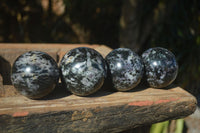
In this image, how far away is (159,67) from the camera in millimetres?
1047

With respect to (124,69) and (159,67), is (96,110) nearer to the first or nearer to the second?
(124,69)

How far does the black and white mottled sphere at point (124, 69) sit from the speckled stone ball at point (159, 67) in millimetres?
74

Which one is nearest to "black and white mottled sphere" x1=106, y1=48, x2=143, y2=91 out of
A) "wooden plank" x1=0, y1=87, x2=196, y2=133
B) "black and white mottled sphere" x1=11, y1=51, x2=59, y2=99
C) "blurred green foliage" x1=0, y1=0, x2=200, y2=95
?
"wooden plank" x1=0, y1=87, x2=196, y2=133

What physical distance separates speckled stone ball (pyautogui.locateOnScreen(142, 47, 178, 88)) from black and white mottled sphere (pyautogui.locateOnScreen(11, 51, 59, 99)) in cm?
52

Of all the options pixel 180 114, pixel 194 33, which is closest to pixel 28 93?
pixel 180 114

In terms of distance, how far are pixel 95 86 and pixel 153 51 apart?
42 cm

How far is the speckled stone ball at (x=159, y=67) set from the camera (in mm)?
1049

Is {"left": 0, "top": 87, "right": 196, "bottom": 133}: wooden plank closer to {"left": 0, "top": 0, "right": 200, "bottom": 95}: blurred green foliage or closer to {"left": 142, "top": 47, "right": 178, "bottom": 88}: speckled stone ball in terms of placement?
{"left": 142, "top": 47, "right": 178, "bottom": 88}: speckled stone ball

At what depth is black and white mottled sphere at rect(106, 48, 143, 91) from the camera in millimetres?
979

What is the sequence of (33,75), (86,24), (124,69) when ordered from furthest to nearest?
1. (86,24)
2. (124,69)
3. (33,75)

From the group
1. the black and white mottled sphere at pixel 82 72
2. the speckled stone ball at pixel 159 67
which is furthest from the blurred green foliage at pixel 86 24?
the black and white mottled sphere at pixel 82 72

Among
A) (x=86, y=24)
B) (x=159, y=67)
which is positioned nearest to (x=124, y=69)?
(x=159, y=67)

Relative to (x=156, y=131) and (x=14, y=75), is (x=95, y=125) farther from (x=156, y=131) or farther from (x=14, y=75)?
(x=156, y=131)

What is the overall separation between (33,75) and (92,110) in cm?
31
